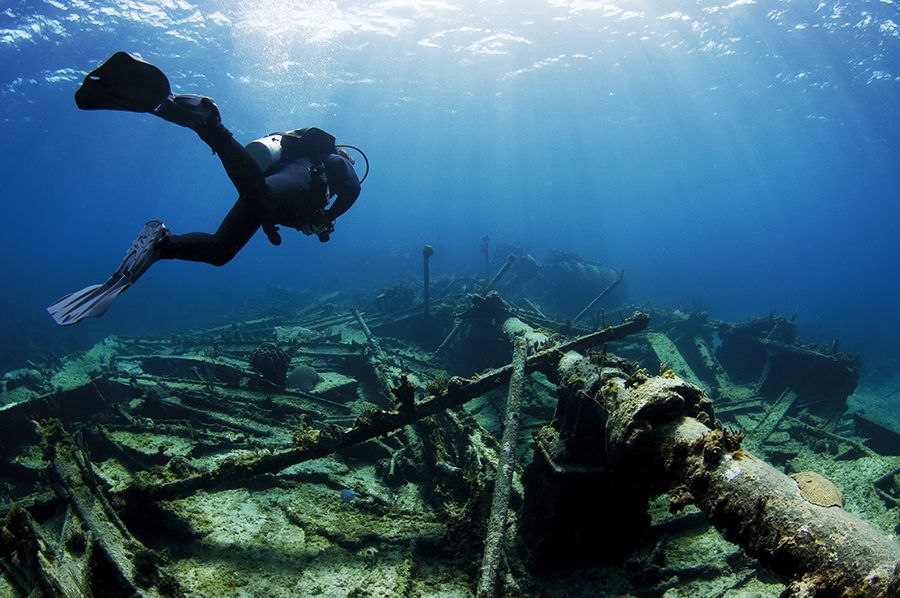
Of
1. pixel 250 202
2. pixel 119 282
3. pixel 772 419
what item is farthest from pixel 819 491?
pixel 772 419

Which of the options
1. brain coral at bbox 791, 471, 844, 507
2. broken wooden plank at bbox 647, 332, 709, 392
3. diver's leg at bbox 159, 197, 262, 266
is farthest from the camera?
broken wooden plank at bbox 647, 332, 709, 392

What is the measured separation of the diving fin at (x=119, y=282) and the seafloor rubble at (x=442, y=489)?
56.0 inches

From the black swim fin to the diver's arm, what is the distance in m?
1.72

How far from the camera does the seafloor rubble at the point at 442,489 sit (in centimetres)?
220

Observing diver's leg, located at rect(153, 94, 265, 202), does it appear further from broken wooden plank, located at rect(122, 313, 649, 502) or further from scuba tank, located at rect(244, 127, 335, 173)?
broken wooden plank, located at rect(122, 313, 649, 502)

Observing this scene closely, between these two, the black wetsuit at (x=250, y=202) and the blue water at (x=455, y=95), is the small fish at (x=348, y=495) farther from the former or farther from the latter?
the blue water at (x=455, y=95)

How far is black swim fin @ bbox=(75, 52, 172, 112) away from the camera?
2.92 m

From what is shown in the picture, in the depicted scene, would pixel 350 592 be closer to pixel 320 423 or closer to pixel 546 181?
pixel 320 423

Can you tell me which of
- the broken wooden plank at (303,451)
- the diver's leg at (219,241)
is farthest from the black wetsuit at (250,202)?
the broken wooden plank at (303,451)

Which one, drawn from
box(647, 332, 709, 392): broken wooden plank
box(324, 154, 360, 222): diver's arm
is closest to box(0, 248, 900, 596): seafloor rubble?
box(647, 332, 709, 392): broken wooden plank

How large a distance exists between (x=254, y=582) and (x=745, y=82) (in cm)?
5032

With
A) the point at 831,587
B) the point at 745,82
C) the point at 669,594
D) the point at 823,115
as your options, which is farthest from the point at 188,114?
the point at 823,115

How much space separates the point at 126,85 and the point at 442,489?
4935mm

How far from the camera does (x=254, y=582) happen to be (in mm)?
3455
